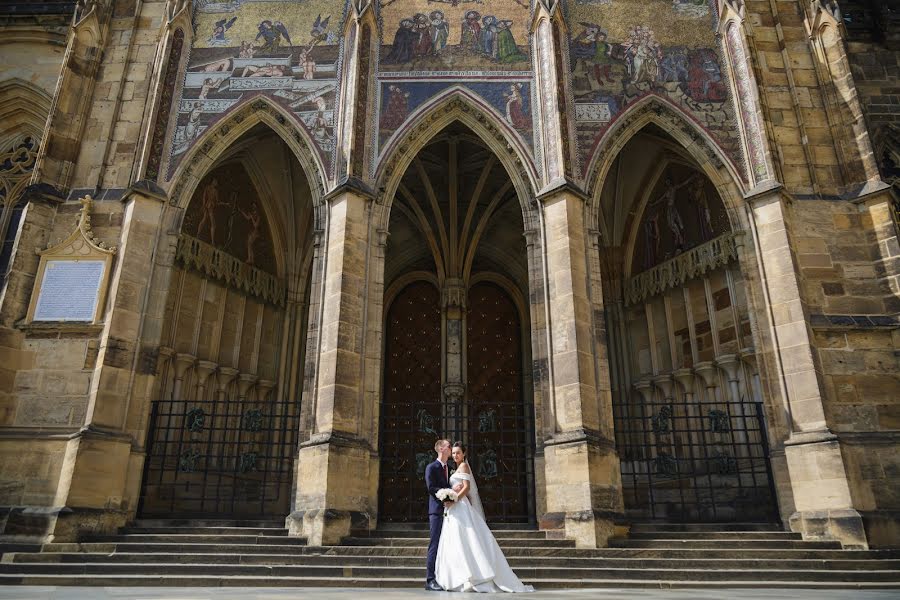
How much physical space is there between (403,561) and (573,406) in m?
3.06

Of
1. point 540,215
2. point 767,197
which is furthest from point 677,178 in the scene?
point 540,215

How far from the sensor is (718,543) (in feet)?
27.6

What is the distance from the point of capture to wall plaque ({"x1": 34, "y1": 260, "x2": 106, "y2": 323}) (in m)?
10.1

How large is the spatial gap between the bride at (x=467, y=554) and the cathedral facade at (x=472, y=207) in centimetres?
269

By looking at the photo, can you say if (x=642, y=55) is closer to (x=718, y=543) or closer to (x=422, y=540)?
(x=718, y=543)

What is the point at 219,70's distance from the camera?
1204cm

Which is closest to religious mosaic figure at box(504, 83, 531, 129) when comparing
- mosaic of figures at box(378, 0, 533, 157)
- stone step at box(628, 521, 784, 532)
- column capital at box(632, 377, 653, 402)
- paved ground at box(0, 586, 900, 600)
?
mosaic of figures at box(378, 0, 533, 157)

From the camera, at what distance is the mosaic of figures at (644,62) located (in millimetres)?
11602

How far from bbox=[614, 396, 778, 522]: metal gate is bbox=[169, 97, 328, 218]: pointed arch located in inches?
246

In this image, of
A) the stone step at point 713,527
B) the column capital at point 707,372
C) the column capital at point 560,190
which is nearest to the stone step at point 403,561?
the stone step at point 713,527

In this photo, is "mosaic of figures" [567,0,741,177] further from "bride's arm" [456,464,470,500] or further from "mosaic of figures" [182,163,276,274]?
"mosaic of figures" [182,163,276,274]

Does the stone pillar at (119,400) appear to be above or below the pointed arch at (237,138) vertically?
below

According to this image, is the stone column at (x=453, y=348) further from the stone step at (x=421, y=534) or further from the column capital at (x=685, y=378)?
the stone step at (x=421, y=534)

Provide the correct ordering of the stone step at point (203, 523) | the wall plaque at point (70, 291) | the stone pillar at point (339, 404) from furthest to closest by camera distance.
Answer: the wall plaque at point (70, 291), the stone step at point (203, 523), the stone pillar at point (339, 404)
